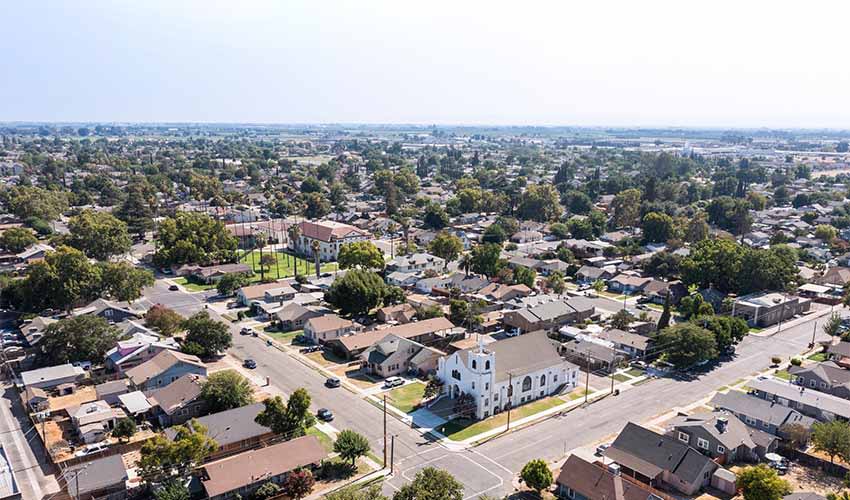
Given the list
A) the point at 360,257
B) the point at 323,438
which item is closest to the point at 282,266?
the point at 360,257

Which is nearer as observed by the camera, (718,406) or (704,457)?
(704,457)

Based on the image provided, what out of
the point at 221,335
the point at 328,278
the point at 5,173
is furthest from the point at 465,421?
the point at 5,173

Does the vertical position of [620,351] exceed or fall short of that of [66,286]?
it falls short

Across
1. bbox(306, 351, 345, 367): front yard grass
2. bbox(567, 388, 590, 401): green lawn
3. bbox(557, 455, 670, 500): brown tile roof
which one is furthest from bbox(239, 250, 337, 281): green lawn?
bbox(557, 455, 670, 500): brown tile roof

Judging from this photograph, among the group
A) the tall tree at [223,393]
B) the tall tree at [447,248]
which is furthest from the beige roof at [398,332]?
the tall tree at [447,248]

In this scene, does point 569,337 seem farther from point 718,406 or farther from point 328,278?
point 328,278

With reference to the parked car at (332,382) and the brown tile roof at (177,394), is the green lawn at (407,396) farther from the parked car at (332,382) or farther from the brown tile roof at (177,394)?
the brown tile roof at (177,394)
